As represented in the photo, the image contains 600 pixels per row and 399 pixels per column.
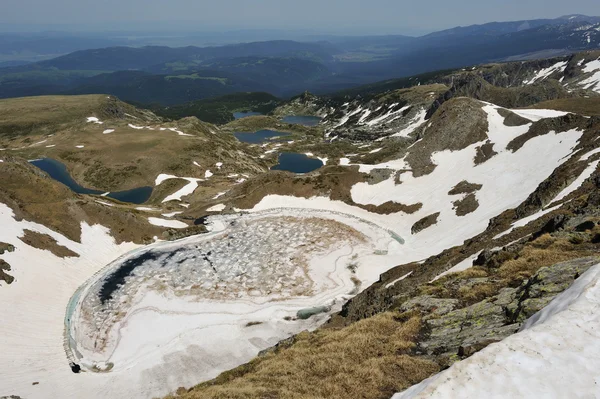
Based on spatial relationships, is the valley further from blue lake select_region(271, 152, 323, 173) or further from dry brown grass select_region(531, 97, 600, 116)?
blue lake select_region(271, 152, 323, 173)

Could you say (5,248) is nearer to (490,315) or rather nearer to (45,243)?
(45,243)

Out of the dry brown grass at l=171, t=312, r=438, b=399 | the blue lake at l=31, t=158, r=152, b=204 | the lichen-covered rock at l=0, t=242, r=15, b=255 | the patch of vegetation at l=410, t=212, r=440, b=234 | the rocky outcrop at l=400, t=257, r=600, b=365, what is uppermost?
the rocky outcrop at l=400, t=257, r=600, b=365

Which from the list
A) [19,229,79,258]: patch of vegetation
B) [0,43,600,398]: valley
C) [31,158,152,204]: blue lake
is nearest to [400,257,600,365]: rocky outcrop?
[0,43,600,398]: valley

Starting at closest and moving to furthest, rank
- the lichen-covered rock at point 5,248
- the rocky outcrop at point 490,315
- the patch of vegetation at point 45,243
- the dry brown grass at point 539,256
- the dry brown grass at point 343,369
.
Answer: the dry brown grass at point 343,369, the rocky outcrop at point 490,315, the dry brown grass at point 539,256, the lichen-covered rock at point 5,248, the patch of vegetation at point 45,243

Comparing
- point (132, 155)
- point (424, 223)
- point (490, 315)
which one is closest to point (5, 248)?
point (490, 315)

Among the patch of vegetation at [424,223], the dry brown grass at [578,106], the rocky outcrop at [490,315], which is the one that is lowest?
the patch of vegetation at [424,223]

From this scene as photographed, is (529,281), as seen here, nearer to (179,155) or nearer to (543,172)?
(543,172)

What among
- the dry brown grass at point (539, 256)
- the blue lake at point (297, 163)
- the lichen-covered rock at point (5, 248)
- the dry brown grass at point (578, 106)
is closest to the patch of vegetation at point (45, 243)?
the lichen-covered rock at point (5, 248)

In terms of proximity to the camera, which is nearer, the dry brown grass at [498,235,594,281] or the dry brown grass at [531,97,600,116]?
the dry brown grass at [498,235,594,281]

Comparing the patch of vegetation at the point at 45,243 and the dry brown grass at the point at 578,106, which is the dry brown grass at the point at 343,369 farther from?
the dry brown grass at the point at 578,106
